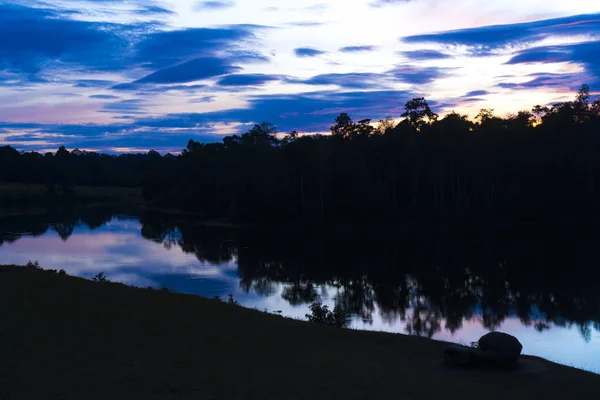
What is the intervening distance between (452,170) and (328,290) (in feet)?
104

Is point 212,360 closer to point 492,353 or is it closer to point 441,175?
point 492,353

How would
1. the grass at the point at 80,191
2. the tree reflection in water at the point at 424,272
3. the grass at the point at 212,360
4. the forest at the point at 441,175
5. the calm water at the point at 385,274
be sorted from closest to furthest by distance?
the grass at the point at 212,360
the calm water at the point at 385,274
the tree reflection in water at the point at 424,272
the forest at the point at 441,175
the grass at the point at 80,191

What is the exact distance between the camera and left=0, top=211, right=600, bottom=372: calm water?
1719 centimetres

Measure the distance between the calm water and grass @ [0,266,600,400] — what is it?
513 cm

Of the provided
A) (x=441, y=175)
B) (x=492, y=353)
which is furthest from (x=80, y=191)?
(x=492, y=353)

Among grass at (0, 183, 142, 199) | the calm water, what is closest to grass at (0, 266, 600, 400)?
the calm water

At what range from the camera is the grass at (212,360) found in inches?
285

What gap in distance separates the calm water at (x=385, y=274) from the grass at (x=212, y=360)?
513cm

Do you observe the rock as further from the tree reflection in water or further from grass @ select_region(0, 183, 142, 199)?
grass @ select_region(0, 183, 142, 199)

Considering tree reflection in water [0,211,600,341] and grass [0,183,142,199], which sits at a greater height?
grass [0,183,142,199]

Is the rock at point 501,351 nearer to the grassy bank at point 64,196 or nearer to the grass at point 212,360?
the grass at point 212,360

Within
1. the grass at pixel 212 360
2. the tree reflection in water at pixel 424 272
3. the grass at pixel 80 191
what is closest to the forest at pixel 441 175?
the tree reflection in water at pixel 424 272

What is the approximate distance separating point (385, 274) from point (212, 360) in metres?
19.7

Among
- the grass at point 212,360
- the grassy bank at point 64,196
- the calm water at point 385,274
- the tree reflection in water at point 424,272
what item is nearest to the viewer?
the grass at point 212,360
